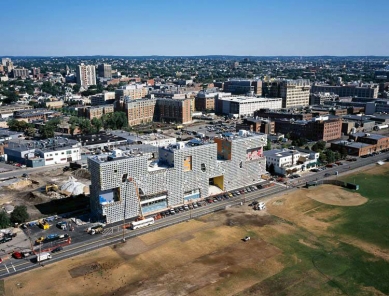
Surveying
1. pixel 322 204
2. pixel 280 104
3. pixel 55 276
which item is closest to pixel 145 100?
pixel 280 104

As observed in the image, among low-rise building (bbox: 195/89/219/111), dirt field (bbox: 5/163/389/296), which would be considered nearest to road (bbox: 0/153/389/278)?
dirt field (bbox: 5/163/389/296)

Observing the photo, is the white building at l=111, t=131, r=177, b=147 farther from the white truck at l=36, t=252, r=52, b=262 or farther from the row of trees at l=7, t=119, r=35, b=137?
the white truck at l=36, t=252, r=52, b=262

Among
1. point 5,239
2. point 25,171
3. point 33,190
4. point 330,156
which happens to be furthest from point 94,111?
point 5,239

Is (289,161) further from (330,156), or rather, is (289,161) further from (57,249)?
(57,249)

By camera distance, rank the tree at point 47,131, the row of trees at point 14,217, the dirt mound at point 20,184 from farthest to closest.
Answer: the tree at point 47,131, the dirt mound at point 20,184, the row of trees at point 14,217

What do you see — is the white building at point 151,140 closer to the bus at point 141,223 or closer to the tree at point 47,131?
the tree at point 47,131

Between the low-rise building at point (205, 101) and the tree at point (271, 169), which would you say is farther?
the low-rise building at point (205, 101)

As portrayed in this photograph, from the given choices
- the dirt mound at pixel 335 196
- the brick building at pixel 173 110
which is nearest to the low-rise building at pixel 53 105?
the brick building at pixel 173 110
